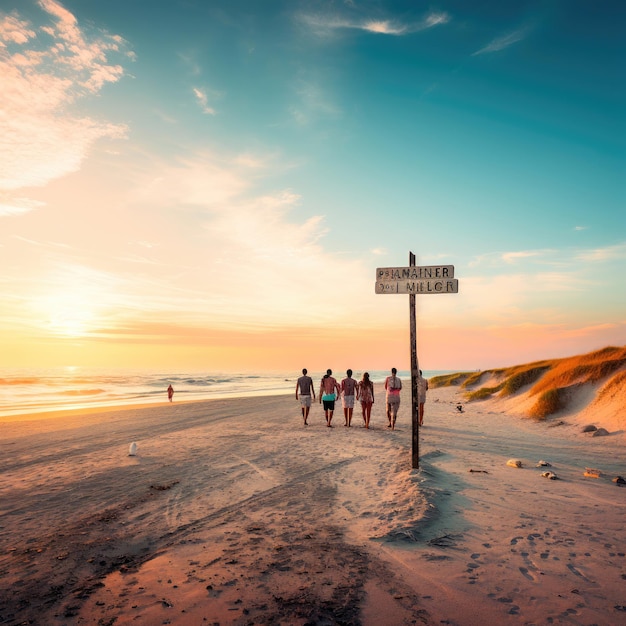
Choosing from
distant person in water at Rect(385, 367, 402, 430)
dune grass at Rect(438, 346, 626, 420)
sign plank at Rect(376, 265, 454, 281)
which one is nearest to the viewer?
sign plank at Rect(376, 265, 454, 281)

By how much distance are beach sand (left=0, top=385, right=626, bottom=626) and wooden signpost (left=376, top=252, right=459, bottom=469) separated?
2.41 meters

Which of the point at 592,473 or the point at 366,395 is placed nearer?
the point at 592,473

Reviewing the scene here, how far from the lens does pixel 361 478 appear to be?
8.87 m

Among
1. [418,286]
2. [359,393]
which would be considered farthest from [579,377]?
A: [418,286]

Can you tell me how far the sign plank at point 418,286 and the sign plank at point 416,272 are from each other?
9cm

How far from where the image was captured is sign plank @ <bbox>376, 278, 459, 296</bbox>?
8.63 meters

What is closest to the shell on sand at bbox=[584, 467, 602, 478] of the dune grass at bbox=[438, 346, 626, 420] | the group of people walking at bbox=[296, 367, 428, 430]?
the group of people walking at bbox=[296, 367, 428, 430]

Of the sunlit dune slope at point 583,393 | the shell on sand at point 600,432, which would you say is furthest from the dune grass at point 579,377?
the shell on sand at point 600,432

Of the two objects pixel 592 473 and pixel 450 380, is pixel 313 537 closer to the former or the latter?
pixel 592 473

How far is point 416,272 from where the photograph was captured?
8.88m

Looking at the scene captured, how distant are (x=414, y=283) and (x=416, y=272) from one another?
0.26 m

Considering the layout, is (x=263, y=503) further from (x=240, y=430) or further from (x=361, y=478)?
(x=240, y=430)

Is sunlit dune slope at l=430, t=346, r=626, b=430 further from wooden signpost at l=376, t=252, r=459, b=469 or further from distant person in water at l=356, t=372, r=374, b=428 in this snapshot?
wooden signpost at l=376, t=252, r=459, b=469

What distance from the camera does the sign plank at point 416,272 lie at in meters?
8.74
